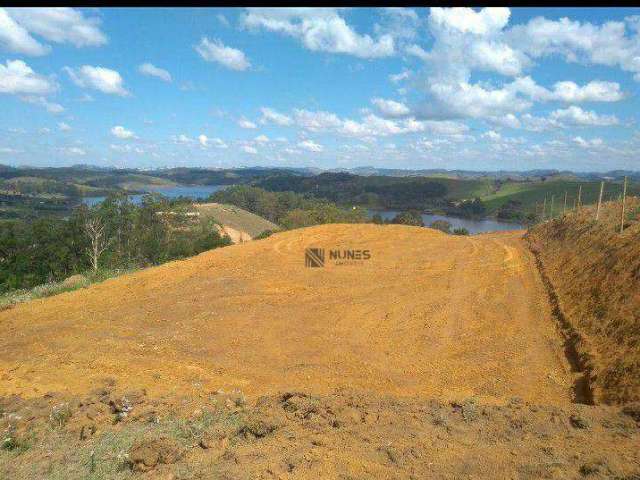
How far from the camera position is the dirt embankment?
5.97 metres

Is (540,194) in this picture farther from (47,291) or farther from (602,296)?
(47,291)

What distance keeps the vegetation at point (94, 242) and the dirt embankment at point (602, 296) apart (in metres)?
19.4

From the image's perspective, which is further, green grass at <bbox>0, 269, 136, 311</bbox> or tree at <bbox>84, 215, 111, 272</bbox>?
tree at <bbox>84, 215, 111, 272</bbox>

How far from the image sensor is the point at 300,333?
8.61 metres

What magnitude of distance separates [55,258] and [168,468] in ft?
88.9

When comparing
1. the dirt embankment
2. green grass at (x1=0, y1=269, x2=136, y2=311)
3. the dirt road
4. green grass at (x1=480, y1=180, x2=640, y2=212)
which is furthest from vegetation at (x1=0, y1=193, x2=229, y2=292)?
green grass at (x1=480, y1=180, x2=640, y2=212)

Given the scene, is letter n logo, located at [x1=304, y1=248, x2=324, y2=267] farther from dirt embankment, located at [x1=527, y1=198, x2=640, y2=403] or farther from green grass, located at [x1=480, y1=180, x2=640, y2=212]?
green grass, located at [x1=480, y1=180, x2=640, y2=212]

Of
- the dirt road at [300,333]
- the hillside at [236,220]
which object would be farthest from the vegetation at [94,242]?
the hillside at [236,220]

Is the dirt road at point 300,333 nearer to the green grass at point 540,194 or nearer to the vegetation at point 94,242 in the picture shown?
the vegetation at point 94,242

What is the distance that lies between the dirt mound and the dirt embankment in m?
1.05

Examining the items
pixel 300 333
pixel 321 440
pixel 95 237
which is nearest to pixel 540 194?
pixel 95 237

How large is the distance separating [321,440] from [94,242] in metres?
25.5

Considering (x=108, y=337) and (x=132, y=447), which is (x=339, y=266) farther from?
(x=132, y=447)
